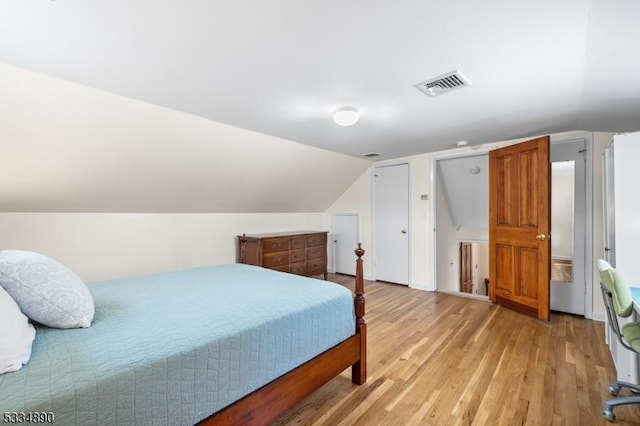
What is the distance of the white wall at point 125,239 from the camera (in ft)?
9.12

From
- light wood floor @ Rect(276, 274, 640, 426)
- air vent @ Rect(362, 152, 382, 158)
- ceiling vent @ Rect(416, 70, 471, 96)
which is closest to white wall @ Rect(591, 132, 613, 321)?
light wood floor @ Rect(276, 274, 640, 426)

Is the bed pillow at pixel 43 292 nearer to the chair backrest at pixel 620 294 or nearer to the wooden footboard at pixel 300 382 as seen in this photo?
the wooden footboard at pixel 300 382

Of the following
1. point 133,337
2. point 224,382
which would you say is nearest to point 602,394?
point 224,382

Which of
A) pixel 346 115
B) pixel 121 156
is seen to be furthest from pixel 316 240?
pixel 121 156

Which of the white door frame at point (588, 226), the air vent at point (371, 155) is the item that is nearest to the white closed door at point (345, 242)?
the air vent at point (371, 155)

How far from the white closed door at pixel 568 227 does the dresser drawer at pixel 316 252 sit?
10.3 feet

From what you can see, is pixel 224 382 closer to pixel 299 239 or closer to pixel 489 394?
pixel 489 394

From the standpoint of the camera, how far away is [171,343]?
4.03ft

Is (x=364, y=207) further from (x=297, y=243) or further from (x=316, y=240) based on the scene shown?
(x=297, y=243)

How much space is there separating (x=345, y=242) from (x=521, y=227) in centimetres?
284

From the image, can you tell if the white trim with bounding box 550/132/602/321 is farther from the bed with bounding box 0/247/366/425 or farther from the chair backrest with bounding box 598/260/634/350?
the bed with bounding box 0/247/366/425

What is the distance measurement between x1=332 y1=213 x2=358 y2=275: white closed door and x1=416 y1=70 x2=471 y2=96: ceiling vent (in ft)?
11.0

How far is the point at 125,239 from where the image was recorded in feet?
11.0

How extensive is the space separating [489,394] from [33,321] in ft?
8.64
